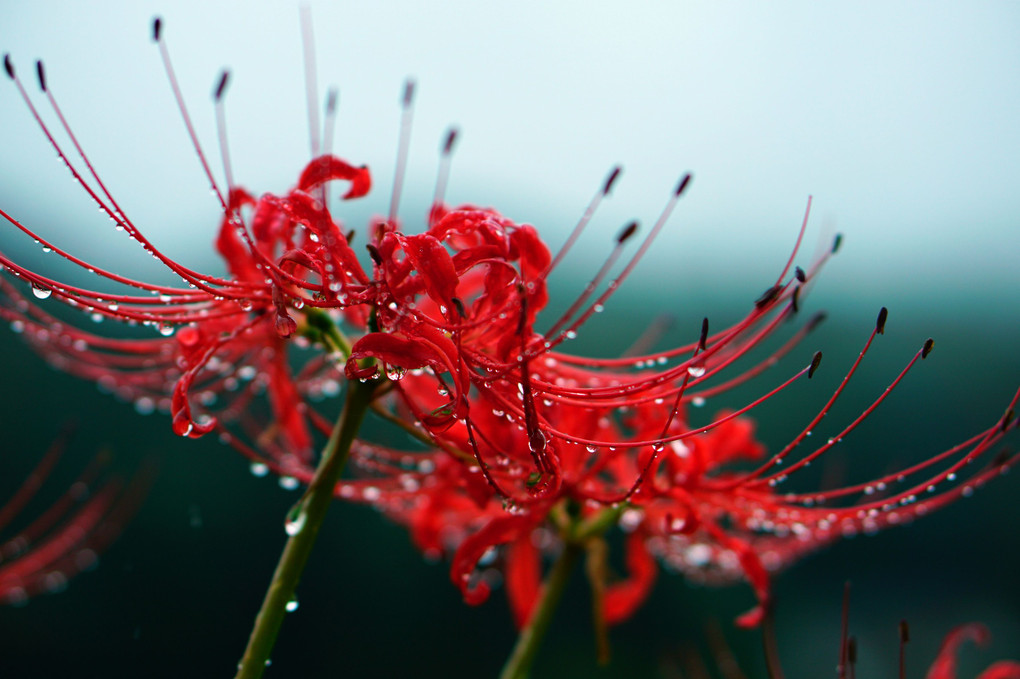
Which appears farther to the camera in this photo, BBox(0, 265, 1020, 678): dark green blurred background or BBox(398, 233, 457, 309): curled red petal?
BBox(0, 265, 1020, 678): dark green blurred background

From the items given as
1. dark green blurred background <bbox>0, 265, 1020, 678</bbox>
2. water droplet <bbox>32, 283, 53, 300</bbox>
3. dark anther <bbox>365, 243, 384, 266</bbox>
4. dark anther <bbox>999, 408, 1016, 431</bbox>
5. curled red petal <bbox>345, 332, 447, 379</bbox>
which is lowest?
curled red petal <bbox>345, 332, 447, 379</bbox>

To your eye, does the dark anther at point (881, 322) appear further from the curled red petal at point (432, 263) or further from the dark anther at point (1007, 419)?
the curled red petal at point (432, 263)

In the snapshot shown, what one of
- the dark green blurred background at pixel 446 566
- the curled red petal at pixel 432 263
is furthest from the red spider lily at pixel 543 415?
the dark green blurred background at pixel 446 566

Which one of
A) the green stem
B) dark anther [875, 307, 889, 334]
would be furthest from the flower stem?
dark anther [875, 307, 889, 334]

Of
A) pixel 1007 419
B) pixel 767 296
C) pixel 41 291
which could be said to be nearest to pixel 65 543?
pixel 41 291

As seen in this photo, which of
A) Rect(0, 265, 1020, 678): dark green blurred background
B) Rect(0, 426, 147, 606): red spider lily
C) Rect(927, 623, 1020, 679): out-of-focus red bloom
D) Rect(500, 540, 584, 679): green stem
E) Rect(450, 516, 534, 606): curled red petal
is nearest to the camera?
Rect(450, 516, 534, 606): curled red petal

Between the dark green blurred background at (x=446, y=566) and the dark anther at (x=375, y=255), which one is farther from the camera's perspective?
the dark green blurred background at (x=446, y=566)

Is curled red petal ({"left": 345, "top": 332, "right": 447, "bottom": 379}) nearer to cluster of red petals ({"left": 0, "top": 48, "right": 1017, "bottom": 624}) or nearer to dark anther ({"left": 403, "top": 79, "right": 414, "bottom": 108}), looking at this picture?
cluster of red petals ({"left": 0, "top": 48, "right": 1017, "bottom": 624})

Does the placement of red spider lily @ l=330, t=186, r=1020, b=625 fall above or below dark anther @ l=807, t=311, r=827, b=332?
below

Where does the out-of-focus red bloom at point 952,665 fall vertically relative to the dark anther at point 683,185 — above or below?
below
